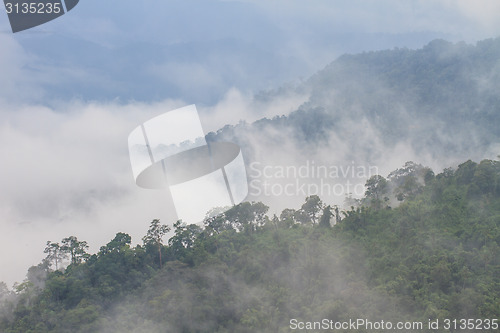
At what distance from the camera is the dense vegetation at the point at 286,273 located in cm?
1421

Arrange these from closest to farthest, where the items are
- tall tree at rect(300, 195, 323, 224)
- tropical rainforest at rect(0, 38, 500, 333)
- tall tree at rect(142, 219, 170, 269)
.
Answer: tropical rainforest at rect(0, 38, 500, 333) → tall tree at rect(142, 219, 170, 269) → tall tree at rect(300, 195, 323, 224)

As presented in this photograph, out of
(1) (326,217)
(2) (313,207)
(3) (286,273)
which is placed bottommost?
(3) (286,273)

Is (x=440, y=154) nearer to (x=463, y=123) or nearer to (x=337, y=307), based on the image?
(x=463, y=123)

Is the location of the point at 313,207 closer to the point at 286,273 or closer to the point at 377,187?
the point at 377,187

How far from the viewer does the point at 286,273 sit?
16578 millimetres

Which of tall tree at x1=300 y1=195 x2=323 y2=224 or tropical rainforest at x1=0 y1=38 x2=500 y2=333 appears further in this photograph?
tall tree at x1=300 y1=195 x2=323 y2=224

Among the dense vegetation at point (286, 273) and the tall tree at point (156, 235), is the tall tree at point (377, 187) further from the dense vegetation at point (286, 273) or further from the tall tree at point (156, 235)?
the tall tree at point (156, 235)

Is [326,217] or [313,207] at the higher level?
[313,207]

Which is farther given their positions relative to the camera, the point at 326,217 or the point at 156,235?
the point at 326,217

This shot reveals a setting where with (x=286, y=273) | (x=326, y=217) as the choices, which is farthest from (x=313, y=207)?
(x=286, y=273)

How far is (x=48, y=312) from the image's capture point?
14969mm

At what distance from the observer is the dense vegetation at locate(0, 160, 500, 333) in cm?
1421

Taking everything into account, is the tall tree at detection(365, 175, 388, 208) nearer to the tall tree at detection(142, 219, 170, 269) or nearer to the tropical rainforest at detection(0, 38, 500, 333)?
the tropical rainforest at detection(0, 38, 500, 333)

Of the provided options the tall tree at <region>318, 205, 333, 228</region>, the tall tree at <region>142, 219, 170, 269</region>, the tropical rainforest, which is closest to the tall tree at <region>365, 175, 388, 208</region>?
the tropical rainforest
